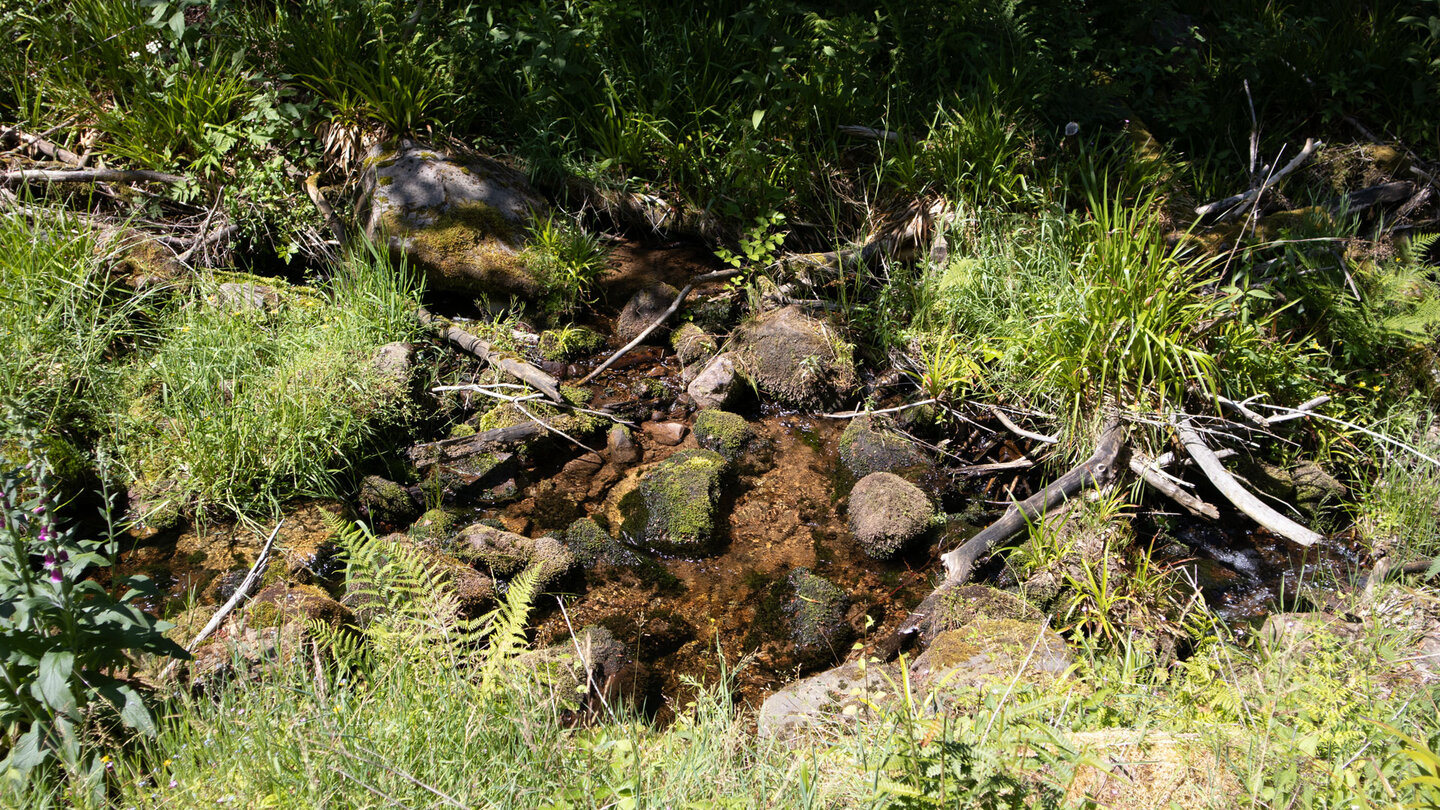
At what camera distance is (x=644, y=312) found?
5.47 metres

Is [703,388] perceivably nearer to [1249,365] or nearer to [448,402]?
[448,402]

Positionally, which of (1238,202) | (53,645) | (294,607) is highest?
(53,645)

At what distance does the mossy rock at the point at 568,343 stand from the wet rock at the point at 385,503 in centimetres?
134

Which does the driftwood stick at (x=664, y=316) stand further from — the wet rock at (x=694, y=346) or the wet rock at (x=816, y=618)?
the wet rock at (x=816, y=618)

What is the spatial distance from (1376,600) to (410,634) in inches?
138

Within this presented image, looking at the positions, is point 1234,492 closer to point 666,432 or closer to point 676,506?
point 676,506

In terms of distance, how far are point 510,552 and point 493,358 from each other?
1472 mm

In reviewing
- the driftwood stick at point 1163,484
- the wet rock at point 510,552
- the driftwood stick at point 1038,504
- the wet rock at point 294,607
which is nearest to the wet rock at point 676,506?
the wet rock at point 510,552

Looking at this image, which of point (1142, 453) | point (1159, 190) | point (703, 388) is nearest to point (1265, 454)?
point (1142, 453)

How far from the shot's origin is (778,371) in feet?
16.4

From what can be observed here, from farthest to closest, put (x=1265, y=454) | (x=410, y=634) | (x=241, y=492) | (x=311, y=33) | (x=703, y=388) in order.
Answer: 1. (x=311, y=33)
2. (x=703, y=388)
3. (x=1265, y=454)
4. (x=241, y=492)
5. (x=410, y=634)

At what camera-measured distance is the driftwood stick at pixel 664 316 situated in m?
5.09

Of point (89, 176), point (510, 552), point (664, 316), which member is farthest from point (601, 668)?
point (89, 176)

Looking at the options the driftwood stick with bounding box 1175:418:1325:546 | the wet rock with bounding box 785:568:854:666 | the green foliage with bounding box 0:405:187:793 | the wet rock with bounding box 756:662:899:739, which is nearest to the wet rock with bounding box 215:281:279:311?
the green foliage with bounding box 0:405:187:793
